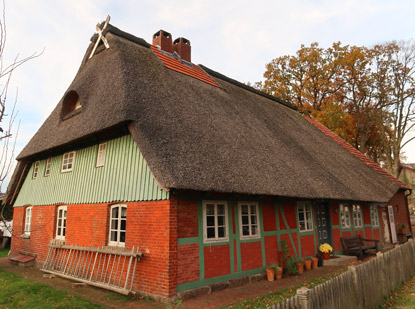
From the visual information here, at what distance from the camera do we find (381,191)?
571 inches

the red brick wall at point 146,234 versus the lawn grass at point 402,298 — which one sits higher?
the red brick wall at point 146,234

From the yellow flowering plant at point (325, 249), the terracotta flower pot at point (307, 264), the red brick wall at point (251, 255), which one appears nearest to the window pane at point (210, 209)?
the red brick wall at point (251, 255)

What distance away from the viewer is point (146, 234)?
23.5ft


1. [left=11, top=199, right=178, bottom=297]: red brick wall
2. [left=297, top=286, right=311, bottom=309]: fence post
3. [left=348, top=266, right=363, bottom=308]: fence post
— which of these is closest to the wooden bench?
[left=348, top=266, right=363, bottom=308]: fence post

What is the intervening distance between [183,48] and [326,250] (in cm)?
1144

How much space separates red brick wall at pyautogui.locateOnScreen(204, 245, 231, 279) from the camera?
23.9 feet

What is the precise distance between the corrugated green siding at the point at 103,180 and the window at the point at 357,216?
11.1 meters

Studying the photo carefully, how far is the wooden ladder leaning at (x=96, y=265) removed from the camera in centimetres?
711

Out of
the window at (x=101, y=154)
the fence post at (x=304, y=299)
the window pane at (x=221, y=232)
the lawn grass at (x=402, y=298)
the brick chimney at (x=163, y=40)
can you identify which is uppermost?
the brick chimney at (x=163, y=40)

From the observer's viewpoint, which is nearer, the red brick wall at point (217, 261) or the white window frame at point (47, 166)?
the red brick wall at point (217, 261)

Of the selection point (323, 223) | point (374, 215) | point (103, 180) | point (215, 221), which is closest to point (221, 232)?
point (215, 221)

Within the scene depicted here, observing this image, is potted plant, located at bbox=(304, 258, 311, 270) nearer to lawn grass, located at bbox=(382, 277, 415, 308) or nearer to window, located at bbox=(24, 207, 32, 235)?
lawn grass, located at bbox=(382, 277, 415, 308)

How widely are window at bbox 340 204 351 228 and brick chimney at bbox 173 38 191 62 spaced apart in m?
10.5

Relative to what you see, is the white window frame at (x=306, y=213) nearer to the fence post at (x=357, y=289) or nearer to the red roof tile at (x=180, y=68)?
the fence post at (x=357, y=289)
